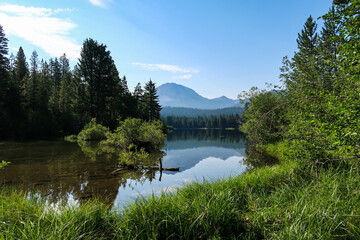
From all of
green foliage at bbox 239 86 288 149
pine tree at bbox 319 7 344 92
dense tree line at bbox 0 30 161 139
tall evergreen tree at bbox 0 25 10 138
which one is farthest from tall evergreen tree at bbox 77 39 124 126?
pine tree at bbox 319 7 344 92

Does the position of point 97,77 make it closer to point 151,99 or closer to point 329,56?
point 151,99

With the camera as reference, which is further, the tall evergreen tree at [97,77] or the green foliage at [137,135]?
Result: the tall evergreen tree at [97,77]

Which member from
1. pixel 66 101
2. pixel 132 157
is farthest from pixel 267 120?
pixel 66 101

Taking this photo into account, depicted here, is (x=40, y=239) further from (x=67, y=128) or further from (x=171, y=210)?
(x=67, y=128)

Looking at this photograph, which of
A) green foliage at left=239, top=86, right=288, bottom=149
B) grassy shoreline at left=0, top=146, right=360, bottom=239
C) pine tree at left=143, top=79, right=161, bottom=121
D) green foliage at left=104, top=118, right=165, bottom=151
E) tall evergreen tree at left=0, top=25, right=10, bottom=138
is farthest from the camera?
pine tree at left=143, top=79, right=161, bottom=121

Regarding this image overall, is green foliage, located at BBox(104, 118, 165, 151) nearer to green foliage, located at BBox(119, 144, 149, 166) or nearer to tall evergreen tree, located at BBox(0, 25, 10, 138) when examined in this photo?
green foliage, located at BBox(119, 144, 149, 166)

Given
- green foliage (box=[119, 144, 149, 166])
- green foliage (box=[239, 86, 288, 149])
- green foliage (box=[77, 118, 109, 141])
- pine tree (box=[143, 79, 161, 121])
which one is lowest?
green foliage (box=[119, 144, 149, 166])

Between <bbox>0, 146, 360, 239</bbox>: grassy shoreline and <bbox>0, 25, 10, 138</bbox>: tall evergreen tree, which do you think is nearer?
<bbox>0, 146, 360, 239</bbox>: grassy shoreline

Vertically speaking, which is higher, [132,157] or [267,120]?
[267,120]

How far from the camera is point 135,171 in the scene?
45.8ft

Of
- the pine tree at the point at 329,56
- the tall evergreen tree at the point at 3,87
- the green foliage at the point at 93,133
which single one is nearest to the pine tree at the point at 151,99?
the green foliage at the point at 93,133

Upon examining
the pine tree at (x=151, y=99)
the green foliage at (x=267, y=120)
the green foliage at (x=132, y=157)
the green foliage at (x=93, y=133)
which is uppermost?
the pine tree at (x=151, y=99)

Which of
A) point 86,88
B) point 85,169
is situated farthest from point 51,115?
point 85,169

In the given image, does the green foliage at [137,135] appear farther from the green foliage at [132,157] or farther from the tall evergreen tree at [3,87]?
the tall evergreen tree at [3,87]
